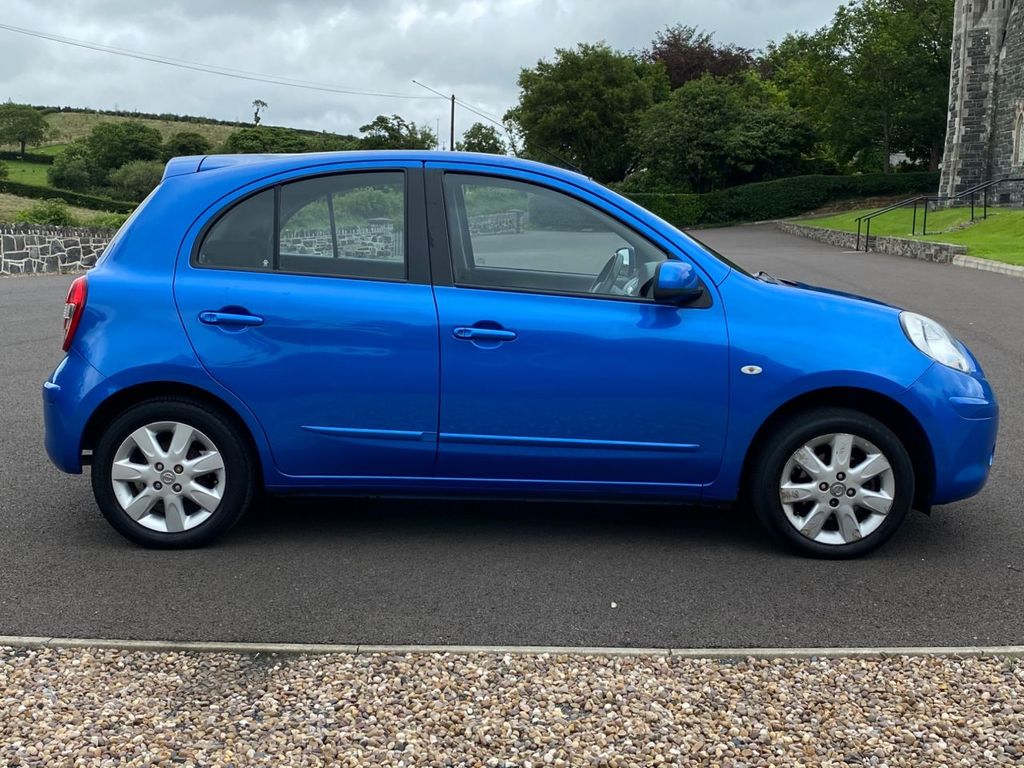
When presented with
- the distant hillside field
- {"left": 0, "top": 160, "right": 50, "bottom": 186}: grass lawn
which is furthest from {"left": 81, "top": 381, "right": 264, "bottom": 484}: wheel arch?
the distant hillside field

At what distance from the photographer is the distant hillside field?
3073 inches

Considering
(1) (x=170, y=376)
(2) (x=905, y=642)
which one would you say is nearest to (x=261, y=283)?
(1) (x=170, y=376)

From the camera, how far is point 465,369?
449 centimetres

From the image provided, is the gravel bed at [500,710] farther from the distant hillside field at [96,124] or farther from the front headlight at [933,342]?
the distant hillside field at [96,124]

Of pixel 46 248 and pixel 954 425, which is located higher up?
pixel 46 248

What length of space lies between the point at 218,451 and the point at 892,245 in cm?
2833

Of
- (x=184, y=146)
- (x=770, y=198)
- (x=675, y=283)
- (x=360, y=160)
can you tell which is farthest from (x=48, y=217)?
(x=184, y=146)

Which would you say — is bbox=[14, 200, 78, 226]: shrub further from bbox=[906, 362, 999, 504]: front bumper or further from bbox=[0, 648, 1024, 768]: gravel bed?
bbox=[906, 362, 999, 504]: front bumper

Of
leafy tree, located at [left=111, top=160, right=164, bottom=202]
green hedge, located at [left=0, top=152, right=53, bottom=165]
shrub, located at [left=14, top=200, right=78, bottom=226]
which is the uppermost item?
green hedge, located at [left=0, top=152, right=53, bottom=165]

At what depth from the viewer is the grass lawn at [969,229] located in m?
24.5

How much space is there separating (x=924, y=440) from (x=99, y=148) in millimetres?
65100

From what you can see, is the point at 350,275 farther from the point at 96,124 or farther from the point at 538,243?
the point at 96,124

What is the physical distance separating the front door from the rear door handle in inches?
31.7

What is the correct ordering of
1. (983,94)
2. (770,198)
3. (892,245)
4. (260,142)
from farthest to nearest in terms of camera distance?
1. (260,142)
2. (770,198)
3. (983,94)
4. (892,245)
